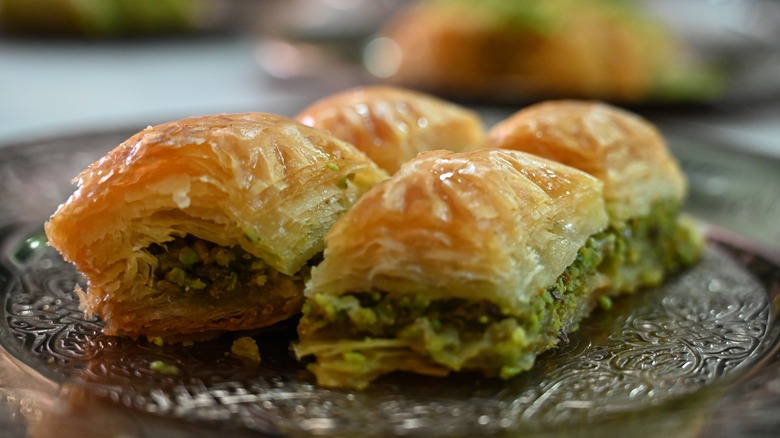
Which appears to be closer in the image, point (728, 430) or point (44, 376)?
point (728, 430)

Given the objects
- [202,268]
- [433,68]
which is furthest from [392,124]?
[433,68]

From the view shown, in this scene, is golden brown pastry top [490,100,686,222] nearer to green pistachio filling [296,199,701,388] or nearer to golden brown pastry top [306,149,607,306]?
golden brown pastry top [306,149,607,306]

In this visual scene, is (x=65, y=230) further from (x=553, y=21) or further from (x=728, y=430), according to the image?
(x=553, y=21)

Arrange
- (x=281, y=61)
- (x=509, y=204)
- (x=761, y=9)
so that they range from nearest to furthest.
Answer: (x=509, y=204) → (x=281, y=61) → (x=761, y=9)

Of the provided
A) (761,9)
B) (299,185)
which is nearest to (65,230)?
(299,185)

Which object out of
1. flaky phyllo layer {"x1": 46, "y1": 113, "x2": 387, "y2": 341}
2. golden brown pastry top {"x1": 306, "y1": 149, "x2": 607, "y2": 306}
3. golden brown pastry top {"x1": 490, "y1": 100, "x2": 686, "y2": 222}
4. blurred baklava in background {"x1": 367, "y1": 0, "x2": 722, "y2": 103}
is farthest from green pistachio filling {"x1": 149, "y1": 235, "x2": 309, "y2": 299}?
Answer: blurred baklava in background {"x1": 367, "y1": 0, "x2": 722, "y2": 103}

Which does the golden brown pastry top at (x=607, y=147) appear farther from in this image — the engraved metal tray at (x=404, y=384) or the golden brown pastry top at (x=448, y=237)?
the golden brown pastry top at (x=448, y=237)

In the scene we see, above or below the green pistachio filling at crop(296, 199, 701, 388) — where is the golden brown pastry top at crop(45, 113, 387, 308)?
above

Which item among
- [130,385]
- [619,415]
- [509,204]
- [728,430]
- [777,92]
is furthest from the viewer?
[777,92]
